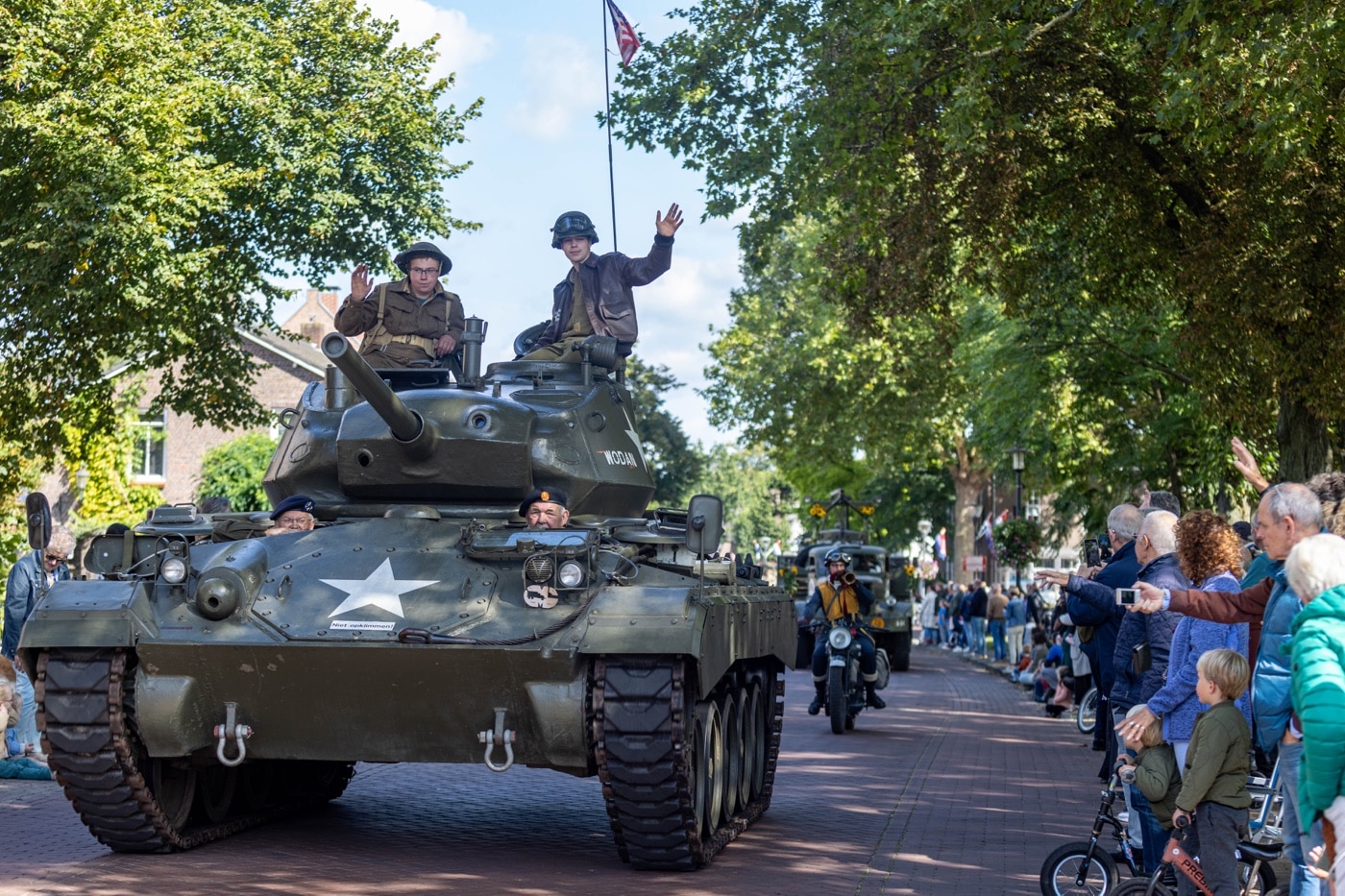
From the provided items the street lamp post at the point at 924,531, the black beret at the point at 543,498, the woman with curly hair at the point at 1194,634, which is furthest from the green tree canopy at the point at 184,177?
the street lamp post at the point at 924,531

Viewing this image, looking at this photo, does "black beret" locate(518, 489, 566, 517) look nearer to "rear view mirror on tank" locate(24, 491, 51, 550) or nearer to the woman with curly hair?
"rear view mirror on tank" locate(24, 491, 51, 550)

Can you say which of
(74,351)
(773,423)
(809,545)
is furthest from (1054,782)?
(773,423)

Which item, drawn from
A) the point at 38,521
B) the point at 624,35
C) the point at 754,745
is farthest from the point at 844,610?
the point at 38,521

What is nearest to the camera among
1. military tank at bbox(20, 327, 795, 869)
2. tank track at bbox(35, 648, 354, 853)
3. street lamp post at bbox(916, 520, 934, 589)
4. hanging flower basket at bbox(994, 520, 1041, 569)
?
military tank at bbox(20, 327, 795, 869)

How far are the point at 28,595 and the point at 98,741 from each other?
17.6ft

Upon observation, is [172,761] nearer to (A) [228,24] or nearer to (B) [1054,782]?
(B) [1054,782]

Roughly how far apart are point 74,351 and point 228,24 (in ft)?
23.5

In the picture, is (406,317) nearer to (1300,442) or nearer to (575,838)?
(575,838)

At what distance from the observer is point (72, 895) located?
8.37m

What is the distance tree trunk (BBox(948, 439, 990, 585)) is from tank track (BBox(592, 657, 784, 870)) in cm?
4631

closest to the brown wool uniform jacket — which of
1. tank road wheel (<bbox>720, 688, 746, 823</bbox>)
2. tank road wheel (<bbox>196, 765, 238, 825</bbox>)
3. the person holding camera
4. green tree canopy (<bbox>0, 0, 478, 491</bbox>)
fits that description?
tank road wheel (<bbox>196, 765, 238, 825</bbox>)

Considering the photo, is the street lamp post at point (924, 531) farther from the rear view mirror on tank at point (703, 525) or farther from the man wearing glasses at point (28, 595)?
the rear view mirror on tank at point (703, 525)

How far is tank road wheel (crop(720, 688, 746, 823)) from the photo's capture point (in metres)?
10.6

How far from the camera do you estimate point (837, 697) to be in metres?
18.2
